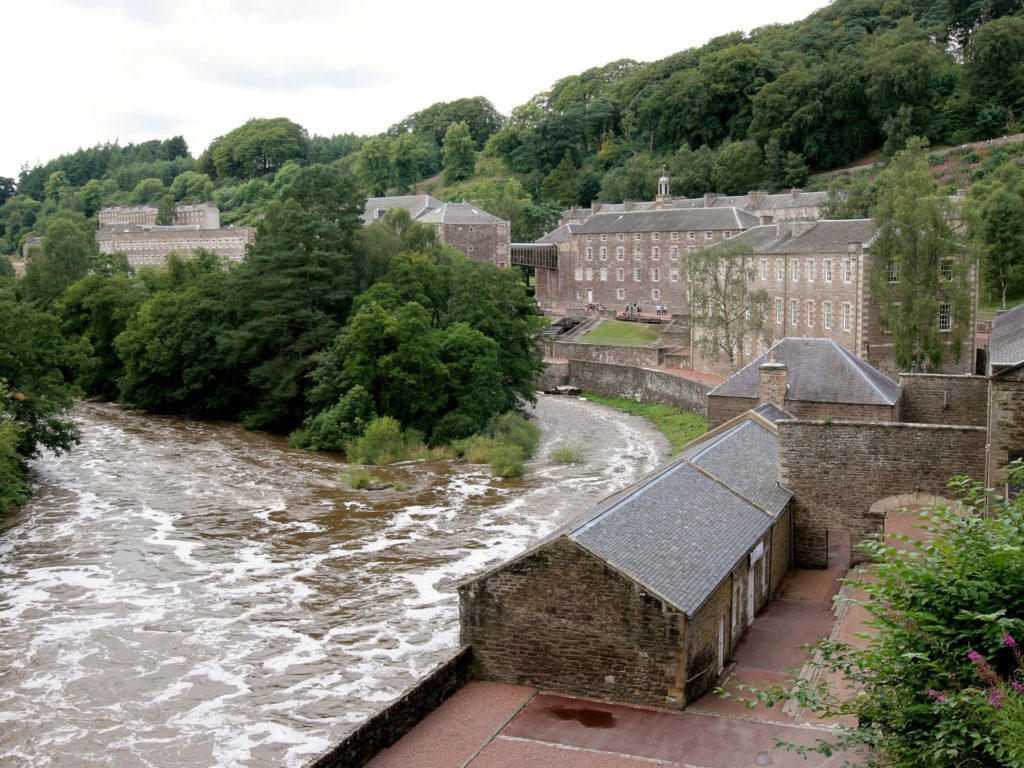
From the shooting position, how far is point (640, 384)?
161 feet

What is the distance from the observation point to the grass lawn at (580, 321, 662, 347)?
56156mm

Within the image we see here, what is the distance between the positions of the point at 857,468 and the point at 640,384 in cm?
3017

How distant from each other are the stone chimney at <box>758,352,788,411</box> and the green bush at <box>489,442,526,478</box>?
9282 millimetres

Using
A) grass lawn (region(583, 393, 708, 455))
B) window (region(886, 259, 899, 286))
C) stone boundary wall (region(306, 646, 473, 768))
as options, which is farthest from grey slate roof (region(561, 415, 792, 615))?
window (region(886, 259, 899, 286))

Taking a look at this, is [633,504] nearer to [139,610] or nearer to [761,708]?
[761,708]

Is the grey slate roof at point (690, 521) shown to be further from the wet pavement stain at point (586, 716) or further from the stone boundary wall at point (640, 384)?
the stone boundary wall at point (640, 384)

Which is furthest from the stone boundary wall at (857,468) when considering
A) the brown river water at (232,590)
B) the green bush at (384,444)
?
the green bush at (384,444)

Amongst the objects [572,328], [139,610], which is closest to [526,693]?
[139,610]

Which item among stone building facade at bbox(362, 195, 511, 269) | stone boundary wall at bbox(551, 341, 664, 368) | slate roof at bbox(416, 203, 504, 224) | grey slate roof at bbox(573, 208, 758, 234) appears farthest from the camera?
slate roof at bbox(416, 203, 504, 224)

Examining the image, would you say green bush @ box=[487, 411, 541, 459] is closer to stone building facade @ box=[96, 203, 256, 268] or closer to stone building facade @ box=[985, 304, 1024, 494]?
stone building facade @ box=[985, 304, 1024, 494]

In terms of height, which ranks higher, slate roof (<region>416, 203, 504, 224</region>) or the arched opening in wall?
slate roof (<region>416, 203, 504, 224</region>)

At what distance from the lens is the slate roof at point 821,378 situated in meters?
25.3

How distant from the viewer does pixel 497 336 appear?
142 ft

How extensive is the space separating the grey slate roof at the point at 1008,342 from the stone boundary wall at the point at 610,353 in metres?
20.3
